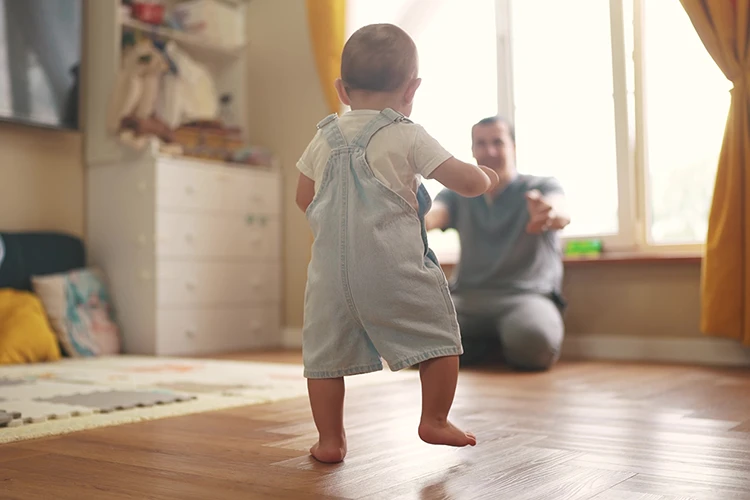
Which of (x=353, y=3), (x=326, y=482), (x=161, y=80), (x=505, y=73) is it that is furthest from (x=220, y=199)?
(x=326, y=482)

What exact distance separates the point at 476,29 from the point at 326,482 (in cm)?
293

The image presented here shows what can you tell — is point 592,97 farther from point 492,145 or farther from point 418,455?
point 418,455

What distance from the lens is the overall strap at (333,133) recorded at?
1356 mm

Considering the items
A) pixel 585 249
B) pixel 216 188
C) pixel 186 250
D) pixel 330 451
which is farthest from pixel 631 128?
pixel 330 451

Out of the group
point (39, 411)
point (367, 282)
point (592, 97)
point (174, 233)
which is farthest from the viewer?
point (174, 233)

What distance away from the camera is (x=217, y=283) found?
3.69 m

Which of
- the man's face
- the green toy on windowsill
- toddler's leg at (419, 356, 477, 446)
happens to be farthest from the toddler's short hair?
the green toy on windowsill

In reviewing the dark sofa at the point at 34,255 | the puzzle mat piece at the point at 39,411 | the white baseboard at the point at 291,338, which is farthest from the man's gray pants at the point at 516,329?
the dark sofa at the point at 34,255

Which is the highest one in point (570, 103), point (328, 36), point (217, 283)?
point (328, 36)

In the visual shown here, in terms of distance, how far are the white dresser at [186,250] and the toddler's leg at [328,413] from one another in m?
2.25

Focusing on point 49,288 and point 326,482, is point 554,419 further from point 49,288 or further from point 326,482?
point 49,288

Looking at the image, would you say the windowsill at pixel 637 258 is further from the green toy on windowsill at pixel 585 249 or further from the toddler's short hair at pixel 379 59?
the toddler's short hair at pixel 379 59

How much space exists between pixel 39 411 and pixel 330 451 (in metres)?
0.83

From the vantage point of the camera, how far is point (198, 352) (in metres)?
3.58
